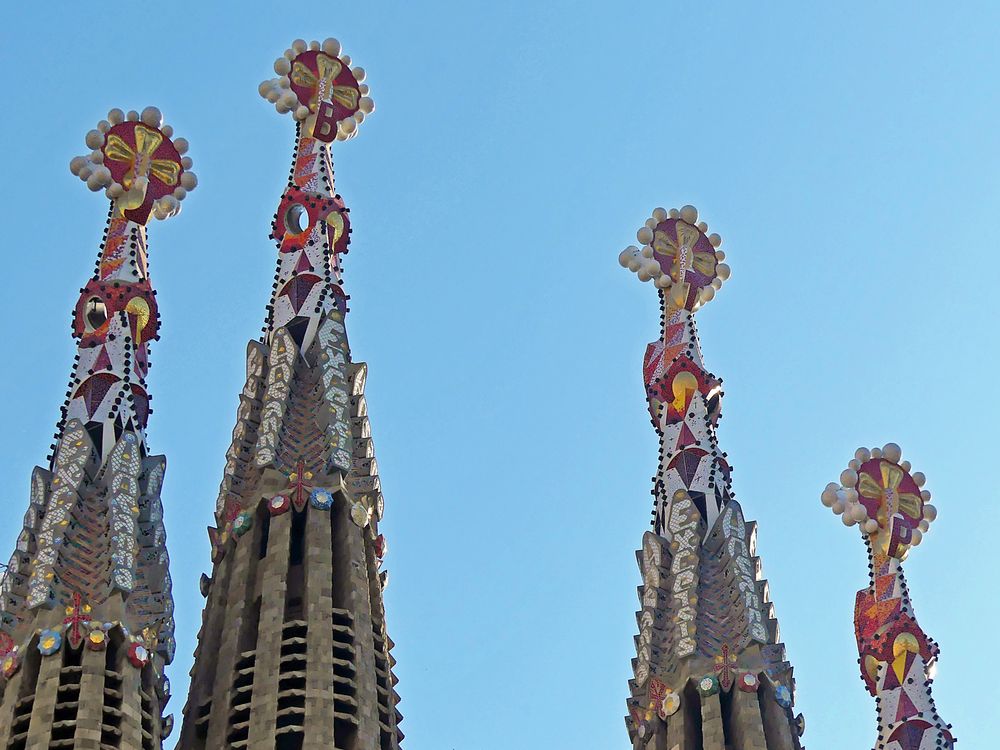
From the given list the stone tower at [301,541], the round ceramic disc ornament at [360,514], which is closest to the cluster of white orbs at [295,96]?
the stone tower at [301,541]

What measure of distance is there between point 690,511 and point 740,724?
5.60m

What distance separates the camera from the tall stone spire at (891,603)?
45.2 metres

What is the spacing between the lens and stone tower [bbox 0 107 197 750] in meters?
41.5

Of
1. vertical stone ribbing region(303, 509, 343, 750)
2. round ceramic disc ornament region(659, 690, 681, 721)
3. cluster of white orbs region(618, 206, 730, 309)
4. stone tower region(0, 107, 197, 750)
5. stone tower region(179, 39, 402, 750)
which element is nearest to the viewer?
stone tower region(0, 107, 197, 750)

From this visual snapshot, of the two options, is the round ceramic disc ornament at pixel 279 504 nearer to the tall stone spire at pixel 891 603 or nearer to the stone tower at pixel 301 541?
the stone tower at pixel 301 541

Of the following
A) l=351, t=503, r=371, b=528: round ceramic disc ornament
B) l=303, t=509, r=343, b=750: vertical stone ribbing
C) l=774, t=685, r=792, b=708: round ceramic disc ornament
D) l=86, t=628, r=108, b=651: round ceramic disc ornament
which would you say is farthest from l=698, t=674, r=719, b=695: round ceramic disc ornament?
l=86, t=628, r=108, b=651: round ceramic disc ornament

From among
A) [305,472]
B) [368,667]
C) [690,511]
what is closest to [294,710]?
[368,667]

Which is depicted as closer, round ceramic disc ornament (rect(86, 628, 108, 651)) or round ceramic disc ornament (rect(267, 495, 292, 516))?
round ceramic disc ornament (rect(86, 628, 108, 651))

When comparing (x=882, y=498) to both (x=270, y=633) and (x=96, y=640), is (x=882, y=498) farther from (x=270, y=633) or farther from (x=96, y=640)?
(x=96, y=640)

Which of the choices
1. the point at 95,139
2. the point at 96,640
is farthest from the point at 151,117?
the point at 96,640

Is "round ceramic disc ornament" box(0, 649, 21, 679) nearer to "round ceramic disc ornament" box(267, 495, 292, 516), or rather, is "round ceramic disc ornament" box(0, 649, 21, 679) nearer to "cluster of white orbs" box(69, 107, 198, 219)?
"round ceramic disc ornament" box(267, 495, 292, 516)

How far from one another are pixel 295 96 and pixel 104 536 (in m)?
13.4

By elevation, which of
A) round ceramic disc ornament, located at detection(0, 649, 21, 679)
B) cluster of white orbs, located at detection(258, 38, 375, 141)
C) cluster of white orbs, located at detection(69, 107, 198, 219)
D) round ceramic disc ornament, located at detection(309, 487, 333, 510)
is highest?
cluster of white orbs, located at detection(258, 38, 375, 141)

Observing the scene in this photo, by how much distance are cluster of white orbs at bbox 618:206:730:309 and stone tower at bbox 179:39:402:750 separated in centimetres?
562
